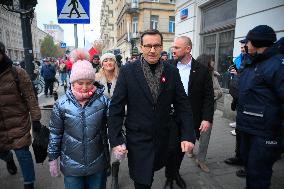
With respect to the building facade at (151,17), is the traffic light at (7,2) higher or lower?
lower

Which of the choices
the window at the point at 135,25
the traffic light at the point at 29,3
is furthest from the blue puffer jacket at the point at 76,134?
the window at the point at 135,25

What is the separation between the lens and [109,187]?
3621mm

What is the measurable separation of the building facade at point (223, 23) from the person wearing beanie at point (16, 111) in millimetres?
5266

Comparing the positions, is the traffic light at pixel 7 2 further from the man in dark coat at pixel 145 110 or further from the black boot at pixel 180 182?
the black boot at pixel 180 182

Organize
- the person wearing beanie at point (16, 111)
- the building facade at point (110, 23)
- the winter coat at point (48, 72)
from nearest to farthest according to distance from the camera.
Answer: the person wearing beanie at point (16, 111) → the winter coat at point (48, 72) → the building facade at point (110, 23)

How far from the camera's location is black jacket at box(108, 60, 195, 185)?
7.84 feet

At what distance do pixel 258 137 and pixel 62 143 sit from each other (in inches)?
82.8

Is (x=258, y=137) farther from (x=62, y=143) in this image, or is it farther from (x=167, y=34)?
(x=167, y=34)

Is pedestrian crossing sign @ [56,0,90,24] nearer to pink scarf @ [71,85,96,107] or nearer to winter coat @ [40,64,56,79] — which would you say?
pink scarf @ [71,85,96,107]

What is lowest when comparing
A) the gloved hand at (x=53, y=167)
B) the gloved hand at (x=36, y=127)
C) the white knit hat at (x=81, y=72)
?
the gloved hand at (x=53, y=167)

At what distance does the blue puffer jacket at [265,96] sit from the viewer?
2.49m

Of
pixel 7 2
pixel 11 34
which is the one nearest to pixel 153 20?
pixel 7 2

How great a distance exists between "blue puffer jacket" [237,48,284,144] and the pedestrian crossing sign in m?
3.29

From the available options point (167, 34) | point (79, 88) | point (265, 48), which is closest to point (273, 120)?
point (265, 48)
